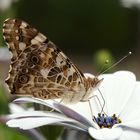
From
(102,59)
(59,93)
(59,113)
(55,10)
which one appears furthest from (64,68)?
(55,10)

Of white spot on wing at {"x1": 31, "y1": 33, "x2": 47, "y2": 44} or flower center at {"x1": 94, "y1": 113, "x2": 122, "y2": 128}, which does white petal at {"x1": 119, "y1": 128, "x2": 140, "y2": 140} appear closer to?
flower center at {"x1": 94, "y1": 113, "x2": 122, "y2": 128}

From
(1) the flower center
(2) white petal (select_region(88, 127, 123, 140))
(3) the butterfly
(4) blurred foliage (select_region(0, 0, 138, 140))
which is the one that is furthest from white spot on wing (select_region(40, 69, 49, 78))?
(4) blurred foliage (select_region(0, 0, 138, 140))

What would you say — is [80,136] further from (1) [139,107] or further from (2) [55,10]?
(2) [55,10]

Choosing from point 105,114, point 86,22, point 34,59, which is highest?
point 34,59

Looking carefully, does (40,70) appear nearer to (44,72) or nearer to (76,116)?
(44,72)

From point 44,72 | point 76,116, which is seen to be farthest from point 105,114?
point 76,116

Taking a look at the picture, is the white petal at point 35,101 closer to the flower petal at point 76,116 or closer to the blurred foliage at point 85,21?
the flower petal at point 76,116

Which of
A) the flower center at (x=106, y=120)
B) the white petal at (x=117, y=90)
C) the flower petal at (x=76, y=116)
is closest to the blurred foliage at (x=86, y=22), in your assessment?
the white petal at (x=117, y=90)
